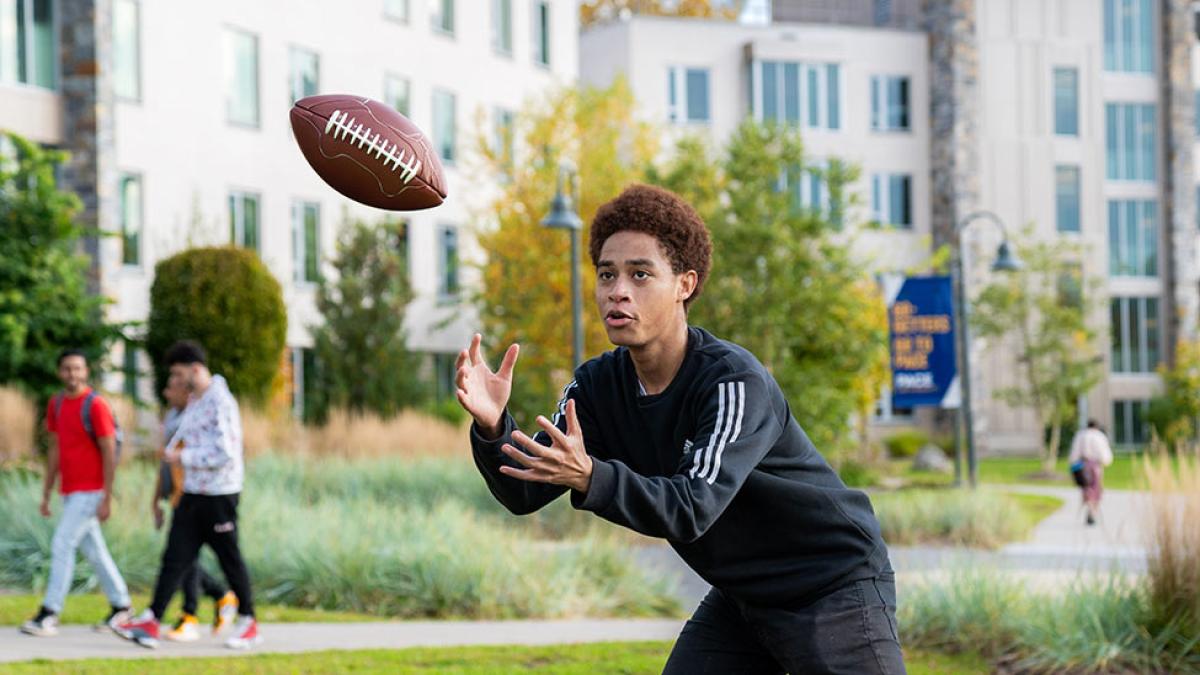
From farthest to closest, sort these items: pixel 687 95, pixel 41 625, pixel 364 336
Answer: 1. pixel 687 95
2. pixel 364 336
3. pixel 41 625

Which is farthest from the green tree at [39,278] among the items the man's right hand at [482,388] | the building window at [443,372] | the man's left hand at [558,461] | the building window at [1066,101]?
the building window at [1066,101]

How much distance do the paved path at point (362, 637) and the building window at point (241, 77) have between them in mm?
20235

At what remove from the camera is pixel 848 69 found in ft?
160

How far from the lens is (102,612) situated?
38.6 ft

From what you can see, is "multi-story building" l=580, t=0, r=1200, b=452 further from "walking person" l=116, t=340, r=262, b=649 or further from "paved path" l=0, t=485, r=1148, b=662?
"walking person" l=116, t=340, r=262, b=649

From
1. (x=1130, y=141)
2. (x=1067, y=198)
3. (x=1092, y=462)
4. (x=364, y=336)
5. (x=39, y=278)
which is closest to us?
(x=39, y=278)

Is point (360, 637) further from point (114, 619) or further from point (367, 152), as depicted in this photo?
point (367, 152)

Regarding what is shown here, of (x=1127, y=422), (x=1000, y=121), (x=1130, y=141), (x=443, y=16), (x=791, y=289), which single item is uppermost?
(x=443, y=16)

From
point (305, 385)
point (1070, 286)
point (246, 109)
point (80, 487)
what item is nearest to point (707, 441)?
point (80, 487)

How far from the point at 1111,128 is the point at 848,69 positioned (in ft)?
30.7

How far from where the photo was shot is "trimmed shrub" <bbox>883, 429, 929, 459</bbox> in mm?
44969

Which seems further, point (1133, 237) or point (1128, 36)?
point (1128, 36)

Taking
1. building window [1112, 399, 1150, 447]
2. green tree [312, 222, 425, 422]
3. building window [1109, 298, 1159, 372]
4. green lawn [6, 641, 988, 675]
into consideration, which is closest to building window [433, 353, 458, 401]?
green tree [312, 222, 425, 422]

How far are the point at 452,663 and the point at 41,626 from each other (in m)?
2.95
